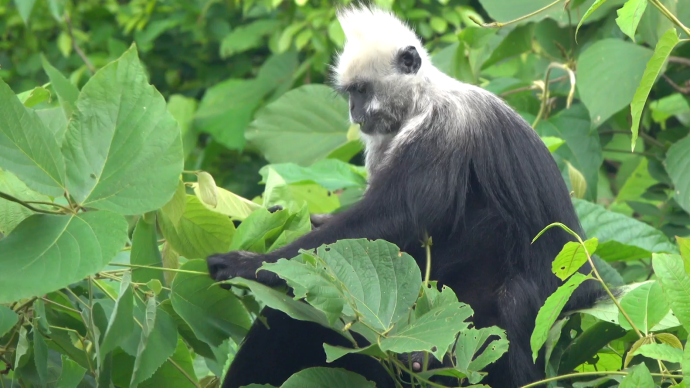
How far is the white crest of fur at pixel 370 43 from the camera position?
9.41ft

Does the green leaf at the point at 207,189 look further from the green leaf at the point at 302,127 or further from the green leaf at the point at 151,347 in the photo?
the green leaf at the point at 302,127

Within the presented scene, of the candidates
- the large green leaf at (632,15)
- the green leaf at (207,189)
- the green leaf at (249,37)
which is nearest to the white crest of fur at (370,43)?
the green leaf at (207,189)

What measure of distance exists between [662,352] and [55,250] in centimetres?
123

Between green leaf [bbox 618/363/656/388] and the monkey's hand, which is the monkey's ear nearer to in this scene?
the monkey's hand

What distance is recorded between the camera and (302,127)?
4.01m

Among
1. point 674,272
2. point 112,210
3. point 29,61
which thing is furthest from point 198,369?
point 29,61

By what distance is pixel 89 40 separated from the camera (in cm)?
688

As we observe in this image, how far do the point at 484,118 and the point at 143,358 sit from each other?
51.9 inches

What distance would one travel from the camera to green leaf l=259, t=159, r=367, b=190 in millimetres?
2842

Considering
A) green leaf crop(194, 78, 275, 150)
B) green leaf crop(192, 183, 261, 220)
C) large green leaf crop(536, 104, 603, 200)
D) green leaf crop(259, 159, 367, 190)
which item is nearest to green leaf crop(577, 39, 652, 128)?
large green leaf crop(536, 104, 603, 200)

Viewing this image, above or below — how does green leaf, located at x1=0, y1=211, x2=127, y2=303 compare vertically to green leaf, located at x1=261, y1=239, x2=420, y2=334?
above

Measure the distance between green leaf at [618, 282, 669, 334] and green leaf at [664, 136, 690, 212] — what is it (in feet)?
4.58

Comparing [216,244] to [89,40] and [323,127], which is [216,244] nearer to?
[323,127]

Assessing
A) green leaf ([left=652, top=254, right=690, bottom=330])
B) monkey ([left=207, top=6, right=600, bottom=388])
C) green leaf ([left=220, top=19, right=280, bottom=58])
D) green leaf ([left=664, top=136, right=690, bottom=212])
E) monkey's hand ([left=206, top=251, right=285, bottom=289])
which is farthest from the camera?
green leaf ([left=220, top=19, right=280, bottom=58])
